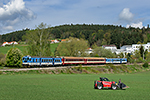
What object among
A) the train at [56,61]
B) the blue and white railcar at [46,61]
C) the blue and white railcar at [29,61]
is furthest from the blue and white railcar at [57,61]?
the blue and white railcar at [29,61]

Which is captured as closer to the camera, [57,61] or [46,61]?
[46,61]

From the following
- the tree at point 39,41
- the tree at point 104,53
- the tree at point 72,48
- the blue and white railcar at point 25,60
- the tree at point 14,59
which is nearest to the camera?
the blue and white railcar at point 25,60

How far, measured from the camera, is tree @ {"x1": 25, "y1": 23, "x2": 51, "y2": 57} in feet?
167

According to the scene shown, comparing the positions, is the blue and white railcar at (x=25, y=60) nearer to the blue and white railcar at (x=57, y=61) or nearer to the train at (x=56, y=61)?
the train at (x=56, y=61)

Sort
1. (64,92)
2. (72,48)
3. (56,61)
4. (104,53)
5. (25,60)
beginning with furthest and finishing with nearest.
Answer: (104,53) → (72,48) → (56,61) → (25,60) → (64,92)

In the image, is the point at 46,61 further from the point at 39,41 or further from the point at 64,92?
the point at 64,92

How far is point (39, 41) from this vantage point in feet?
173

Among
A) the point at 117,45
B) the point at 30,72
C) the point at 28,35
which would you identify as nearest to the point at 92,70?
the point at 30,72

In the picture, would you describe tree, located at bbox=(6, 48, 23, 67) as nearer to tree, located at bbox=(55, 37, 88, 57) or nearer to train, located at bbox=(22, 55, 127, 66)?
train, located at bbox=(22, 55, 127, 66)

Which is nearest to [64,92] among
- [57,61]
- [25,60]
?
[25,60]

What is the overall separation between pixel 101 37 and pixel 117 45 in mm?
24628

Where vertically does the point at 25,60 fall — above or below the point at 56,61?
above

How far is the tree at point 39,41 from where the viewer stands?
50.8 meters

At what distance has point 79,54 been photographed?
70.8 meters
